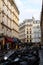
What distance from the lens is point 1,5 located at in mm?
60625

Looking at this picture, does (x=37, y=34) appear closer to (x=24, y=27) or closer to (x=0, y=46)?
(x=24, y=27)

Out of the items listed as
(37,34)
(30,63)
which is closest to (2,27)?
(30,63)

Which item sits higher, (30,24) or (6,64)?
(30,24)

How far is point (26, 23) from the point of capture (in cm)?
19650

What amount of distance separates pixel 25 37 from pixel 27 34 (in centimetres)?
316

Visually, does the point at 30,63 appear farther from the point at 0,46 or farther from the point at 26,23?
the point at 26,23

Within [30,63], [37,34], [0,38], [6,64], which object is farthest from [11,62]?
[37,34]

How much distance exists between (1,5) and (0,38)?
867 centimetres

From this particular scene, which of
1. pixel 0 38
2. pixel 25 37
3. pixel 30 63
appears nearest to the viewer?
pixel 30 63

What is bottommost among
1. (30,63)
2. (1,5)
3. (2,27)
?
(30,63)

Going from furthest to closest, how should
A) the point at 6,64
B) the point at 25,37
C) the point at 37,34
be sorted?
the point at 25,37 → the point at 37,34 → the point at 6,64

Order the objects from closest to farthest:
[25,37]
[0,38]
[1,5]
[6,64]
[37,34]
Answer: [6,64], [0,38], [1,5], [37,34], [25,37]

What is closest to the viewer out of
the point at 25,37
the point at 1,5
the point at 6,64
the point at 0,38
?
the point at 6,64

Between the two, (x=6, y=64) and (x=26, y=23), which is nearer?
(x=6, y=64)
